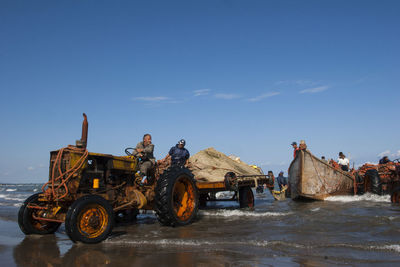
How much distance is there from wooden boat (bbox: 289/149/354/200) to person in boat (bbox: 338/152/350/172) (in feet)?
6.90

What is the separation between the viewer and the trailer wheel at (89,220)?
4770mm

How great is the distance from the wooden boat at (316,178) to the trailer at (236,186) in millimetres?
2783

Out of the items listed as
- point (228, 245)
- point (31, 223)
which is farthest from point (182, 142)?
point (228, 245)

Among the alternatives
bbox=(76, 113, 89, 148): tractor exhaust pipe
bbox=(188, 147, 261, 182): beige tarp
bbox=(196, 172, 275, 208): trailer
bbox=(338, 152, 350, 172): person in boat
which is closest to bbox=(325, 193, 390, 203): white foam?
bbox=(338, 152, 350, 172): person in boat

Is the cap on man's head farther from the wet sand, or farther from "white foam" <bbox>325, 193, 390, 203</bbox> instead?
"white foam" <bbox>325, 193, 390, 203</bbox>

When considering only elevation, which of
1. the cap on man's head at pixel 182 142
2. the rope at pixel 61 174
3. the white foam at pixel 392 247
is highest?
the cap on man's head at pixel 182 142

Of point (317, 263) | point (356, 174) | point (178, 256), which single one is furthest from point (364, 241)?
point (356, 174)

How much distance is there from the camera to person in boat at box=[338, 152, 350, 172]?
48.3 feet

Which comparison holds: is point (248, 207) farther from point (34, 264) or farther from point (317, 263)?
point (34, 264)

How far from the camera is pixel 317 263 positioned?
3719mm

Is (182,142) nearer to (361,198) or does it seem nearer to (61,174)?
(61,174)

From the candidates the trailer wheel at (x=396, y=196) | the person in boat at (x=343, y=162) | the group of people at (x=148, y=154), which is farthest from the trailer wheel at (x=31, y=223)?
the person in boat at (x=343, y=162)

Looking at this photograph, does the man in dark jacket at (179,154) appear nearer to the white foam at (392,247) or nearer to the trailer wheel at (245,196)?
the trailer wheel at (245,196)

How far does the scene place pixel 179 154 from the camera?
27.6 feet
